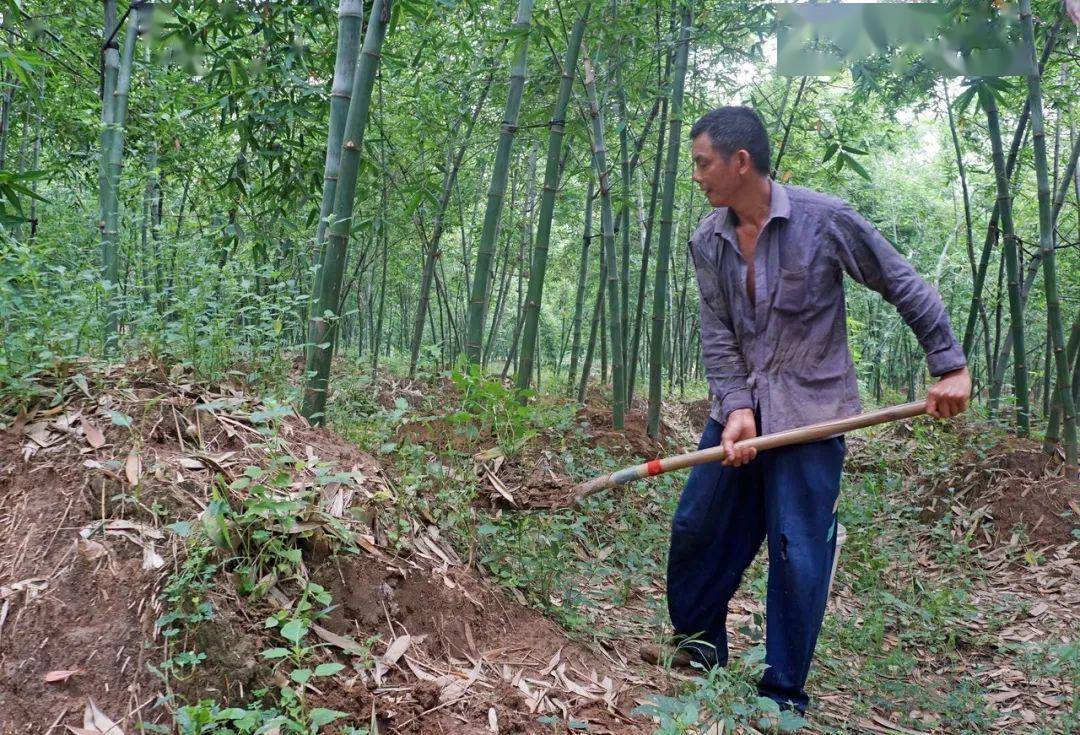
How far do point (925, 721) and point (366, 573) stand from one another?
1842 mm

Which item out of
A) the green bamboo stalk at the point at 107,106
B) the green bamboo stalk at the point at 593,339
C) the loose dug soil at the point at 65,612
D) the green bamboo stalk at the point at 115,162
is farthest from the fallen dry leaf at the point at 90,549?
the green bamboo stalk at the point at 593,339

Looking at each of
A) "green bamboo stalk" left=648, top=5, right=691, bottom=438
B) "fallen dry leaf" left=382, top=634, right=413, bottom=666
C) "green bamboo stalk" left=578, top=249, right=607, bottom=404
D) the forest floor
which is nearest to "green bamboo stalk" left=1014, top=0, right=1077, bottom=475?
the forest floor

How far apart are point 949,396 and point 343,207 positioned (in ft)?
6.73

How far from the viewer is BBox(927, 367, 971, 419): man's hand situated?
7.26ft

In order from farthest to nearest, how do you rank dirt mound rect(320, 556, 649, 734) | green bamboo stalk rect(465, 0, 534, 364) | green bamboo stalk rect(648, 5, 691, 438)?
green bamboo stalk rect(648, 5, 691, 438) → green bamboo stalk rect(465, 0, 534, 364) → dirt mound rect(320, 556, 649, 734)

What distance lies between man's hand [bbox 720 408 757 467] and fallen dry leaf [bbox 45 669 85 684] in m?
1.76

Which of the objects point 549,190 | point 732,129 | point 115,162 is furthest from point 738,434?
point 115,162

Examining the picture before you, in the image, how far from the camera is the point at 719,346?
263 cm

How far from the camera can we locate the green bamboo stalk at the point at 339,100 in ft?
9.16

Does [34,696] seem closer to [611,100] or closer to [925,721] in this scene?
[925,721]

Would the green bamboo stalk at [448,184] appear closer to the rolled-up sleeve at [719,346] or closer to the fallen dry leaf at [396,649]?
the rolled-up sleeve at [719,346]

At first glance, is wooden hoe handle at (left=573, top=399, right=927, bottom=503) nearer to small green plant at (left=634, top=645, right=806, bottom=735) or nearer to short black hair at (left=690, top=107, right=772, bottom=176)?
small green plant at (left=634, top=645, right=806, bottom=735)

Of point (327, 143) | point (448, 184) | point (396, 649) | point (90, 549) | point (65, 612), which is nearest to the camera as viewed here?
point (65, 612)

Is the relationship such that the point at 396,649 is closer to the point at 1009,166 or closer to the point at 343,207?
the point at 343,207
